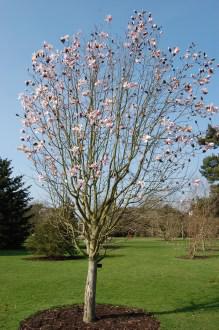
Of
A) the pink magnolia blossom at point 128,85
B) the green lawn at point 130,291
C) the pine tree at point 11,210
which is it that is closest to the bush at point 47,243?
the green lawn at point 130,291

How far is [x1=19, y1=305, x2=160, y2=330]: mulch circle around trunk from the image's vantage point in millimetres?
5864

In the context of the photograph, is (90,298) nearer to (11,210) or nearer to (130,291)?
(130,291)

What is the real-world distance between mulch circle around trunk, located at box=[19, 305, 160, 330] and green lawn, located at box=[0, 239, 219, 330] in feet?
0.84

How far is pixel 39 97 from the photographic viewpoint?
6199 millimetres

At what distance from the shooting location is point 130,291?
912cm

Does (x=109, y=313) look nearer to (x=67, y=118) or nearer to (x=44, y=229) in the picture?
(x=67, y=118)

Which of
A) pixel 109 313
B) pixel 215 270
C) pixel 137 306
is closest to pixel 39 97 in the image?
pixel 109 313

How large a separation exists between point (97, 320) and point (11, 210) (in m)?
24.0

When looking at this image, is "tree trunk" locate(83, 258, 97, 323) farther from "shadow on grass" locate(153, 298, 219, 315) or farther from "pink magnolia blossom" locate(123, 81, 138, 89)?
"pink magnolia blossom" locate(123, 81, 138, 89)

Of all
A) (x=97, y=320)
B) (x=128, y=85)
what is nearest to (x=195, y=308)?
(x=97, y=320)

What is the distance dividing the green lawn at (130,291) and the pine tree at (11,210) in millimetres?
15151

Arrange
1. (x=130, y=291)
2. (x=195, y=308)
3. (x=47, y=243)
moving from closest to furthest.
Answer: (x=195, y=308) → (x=130, y=291) → (x=47, y=243)

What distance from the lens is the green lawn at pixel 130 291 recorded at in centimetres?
679

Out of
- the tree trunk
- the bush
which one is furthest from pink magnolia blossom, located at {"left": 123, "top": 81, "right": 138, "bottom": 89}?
the bush
